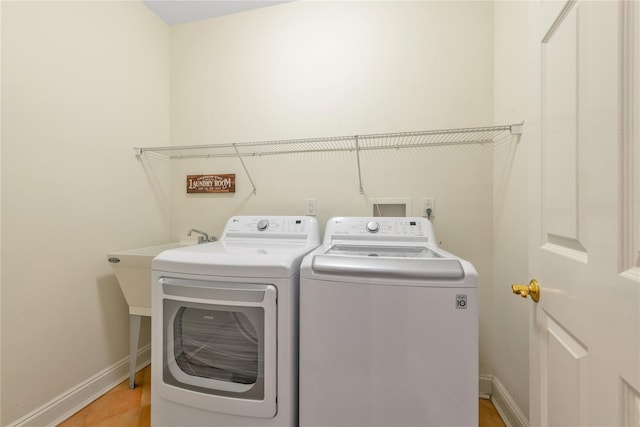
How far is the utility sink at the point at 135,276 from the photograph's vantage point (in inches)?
60.5

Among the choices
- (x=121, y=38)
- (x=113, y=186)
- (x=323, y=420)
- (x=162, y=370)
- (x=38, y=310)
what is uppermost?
(x=121, y=38)

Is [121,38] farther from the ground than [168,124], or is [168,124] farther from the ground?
[121,38]

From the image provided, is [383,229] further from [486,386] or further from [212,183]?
[212,183]

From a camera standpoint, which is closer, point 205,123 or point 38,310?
point 38,310

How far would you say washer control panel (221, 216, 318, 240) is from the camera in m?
1.62

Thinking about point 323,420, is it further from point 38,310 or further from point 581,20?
point 38,310

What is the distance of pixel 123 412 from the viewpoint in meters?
1.49

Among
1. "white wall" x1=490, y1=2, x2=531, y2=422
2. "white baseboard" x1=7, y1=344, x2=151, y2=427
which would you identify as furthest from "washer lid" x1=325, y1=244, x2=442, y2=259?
"white baseboard" x1=7, y1=344, x2=151, y2=427

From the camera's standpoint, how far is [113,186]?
1.73 metres

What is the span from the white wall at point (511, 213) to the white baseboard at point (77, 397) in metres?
2.41

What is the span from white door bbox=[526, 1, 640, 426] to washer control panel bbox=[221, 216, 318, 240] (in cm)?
111

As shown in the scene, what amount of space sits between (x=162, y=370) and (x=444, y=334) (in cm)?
120

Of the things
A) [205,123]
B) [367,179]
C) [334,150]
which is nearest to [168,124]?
[205,123]

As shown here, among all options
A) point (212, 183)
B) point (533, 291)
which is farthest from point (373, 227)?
point (212, 183)
